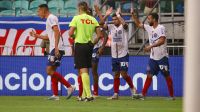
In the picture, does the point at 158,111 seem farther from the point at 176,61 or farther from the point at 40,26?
the point at 40,26

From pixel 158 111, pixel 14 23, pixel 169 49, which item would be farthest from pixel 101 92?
pixel 158 111

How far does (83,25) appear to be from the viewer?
12.3 m

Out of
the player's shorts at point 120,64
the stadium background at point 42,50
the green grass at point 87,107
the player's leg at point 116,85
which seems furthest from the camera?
the stadium background at point 42,50

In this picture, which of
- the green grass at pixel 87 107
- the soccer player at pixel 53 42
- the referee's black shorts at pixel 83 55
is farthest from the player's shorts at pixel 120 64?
the green grass at pixel 87 107

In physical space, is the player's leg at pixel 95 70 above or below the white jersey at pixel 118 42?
below

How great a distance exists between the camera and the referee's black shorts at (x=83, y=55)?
1227cm

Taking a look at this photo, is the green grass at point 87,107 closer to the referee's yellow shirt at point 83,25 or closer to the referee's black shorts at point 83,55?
the referee's black shorts at point 83,55

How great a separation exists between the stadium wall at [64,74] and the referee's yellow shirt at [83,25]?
3.27 meters

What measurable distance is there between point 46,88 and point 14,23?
3591mm

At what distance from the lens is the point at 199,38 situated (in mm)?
2068

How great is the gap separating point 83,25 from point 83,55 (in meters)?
0.60

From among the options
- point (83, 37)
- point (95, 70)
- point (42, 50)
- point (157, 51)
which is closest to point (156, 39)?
point (157, 51)

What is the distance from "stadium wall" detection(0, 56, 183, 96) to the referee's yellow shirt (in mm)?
3271

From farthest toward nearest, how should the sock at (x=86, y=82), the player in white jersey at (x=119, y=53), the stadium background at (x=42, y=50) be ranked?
the stadium background at (x=42, y=50) < the player in white jersey at (x=119, y=53) < the sock at (x=86, y=82)
